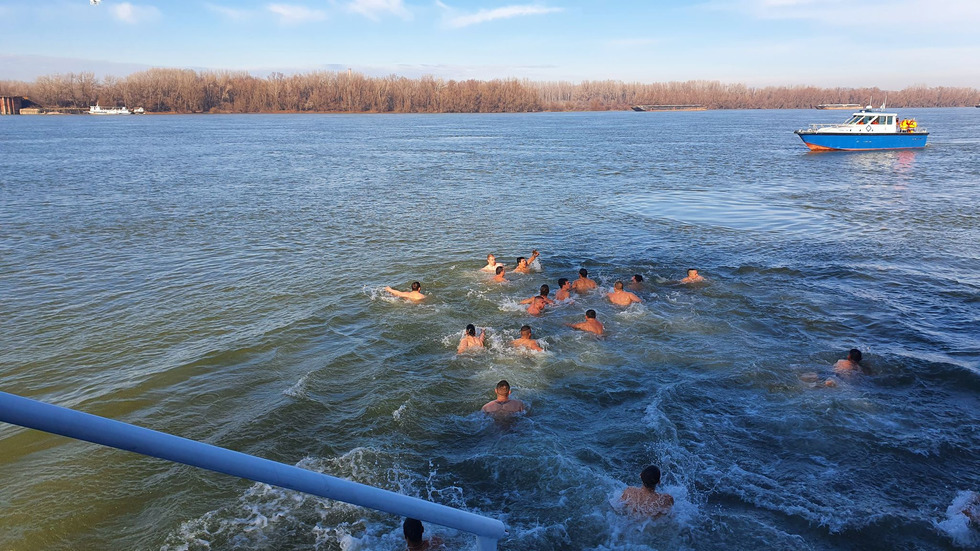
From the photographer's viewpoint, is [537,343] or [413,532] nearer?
[413,532]

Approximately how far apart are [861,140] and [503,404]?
50.7 meters

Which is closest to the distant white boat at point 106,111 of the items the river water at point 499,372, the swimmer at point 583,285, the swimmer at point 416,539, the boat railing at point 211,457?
the river water at point 499,372

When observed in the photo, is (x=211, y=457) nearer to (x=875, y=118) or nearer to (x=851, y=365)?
(x=851, y=365)

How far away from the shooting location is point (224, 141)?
225 ft

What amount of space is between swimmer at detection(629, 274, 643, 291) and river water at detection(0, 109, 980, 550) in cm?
52

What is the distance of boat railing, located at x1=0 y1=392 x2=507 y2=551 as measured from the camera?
138cm

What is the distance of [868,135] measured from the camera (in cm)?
4778

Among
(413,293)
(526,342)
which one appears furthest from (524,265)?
(526,342)

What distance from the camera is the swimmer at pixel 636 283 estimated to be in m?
15.6

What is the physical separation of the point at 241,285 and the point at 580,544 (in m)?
12.8

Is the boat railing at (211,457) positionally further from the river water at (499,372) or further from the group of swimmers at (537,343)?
the river water at (499,372)

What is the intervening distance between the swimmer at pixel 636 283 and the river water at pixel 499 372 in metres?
0.52

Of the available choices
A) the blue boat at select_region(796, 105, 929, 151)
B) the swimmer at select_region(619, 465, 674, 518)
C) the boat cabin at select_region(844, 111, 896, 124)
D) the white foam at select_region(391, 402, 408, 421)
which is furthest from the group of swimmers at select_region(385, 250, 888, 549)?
the boat cabin at select_region(844, 111, 896, 124)

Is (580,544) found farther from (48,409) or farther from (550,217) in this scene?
(550,217)
